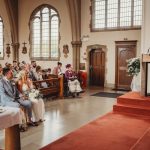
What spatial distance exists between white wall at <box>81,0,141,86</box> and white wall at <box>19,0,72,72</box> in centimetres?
92

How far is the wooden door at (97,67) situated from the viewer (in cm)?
1310

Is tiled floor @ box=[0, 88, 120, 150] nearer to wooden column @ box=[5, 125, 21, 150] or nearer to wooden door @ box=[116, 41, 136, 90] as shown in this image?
wooden column @ box=[5, 125, 21, 150]

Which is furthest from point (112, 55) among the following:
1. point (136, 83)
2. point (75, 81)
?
point (136, 83)

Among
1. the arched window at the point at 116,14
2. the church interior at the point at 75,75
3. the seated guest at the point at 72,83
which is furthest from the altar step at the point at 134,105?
the arched window at the point at 116,14

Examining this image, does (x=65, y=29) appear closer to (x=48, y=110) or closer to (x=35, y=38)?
(x=35, y=38)

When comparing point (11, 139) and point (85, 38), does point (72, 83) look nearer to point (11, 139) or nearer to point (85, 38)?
point (85, 38)

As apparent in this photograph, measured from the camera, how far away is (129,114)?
22.2 feet

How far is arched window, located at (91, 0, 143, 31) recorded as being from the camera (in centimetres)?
1193

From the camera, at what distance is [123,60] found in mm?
12312

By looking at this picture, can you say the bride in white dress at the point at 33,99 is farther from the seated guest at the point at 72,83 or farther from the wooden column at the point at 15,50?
the wooden column at the point at 15,50

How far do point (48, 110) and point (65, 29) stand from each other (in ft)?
23.7

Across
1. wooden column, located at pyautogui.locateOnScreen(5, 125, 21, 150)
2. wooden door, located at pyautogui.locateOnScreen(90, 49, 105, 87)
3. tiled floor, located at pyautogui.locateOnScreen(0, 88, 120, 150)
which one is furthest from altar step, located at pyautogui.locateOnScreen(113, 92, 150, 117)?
wooden door, located at pyautogui.locateOnScreen(90, 49, 105, 87)

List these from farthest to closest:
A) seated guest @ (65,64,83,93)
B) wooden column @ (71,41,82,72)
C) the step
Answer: wooden column @ (71,41,82,72), seated guest @ (65,64,83,93), the step

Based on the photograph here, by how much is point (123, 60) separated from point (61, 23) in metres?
4.01
